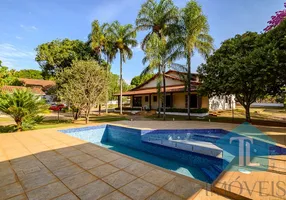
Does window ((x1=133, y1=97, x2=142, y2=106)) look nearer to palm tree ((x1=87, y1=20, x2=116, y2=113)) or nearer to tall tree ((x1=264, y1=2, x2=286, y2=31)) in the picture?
palm tree ((x1=87, y1=20, x2=116, y2=113))

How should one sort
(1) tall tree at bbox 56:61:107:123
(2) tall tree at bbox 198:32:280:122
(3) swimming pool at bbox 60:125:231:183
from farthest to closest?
1. (1) tall tree at bbox 56:61:107:123
2. (2) tall tree at bbox 198:32:280:122
3. (3) swimming pool at bbox 60:125:231:183

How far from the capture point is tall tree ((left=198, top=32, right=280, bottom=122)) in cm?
946

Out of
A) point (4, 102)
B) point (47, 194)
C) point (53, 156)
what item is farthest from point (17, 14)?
point (47, 194)

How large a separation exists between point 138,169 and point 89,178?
1.25 m

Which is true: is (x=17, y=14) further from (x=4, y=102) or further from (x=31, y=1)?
(x=4, y=102)

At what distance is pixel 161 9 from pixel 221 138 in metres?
12.7

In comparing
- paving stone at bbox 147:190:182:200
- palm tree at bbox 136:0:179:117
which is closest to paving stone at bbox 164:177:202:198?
paving stone at bbox 147:190:182:200

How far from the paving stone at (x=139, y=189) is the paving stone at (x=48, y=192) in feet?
4.18

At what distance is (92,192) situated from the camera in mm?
3156

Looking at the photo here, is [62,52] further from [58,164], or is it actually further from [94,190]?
[94,190]

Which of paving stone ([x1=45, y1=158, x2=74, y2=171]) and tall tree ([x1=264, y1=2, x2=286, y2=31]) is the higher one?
tall tree ([x1=264, y1=2, x2=286, y2=31])

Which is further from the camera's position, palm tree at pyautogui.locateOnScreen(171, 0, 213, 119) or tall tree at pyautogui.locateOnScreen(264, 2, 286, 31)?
palm tree at pyautogui.locateOnScreen(171, 0, 213, 119)

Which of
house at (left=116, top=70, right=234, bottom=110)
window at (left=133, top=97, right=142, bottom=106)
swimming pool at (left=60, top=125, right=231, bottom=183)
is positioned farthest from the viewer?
window at (left=133, top=97, right=142, bottom=106)

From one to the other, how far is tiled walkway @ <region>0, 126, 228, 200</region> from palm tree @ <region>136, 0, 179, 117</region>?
37.3 ft
